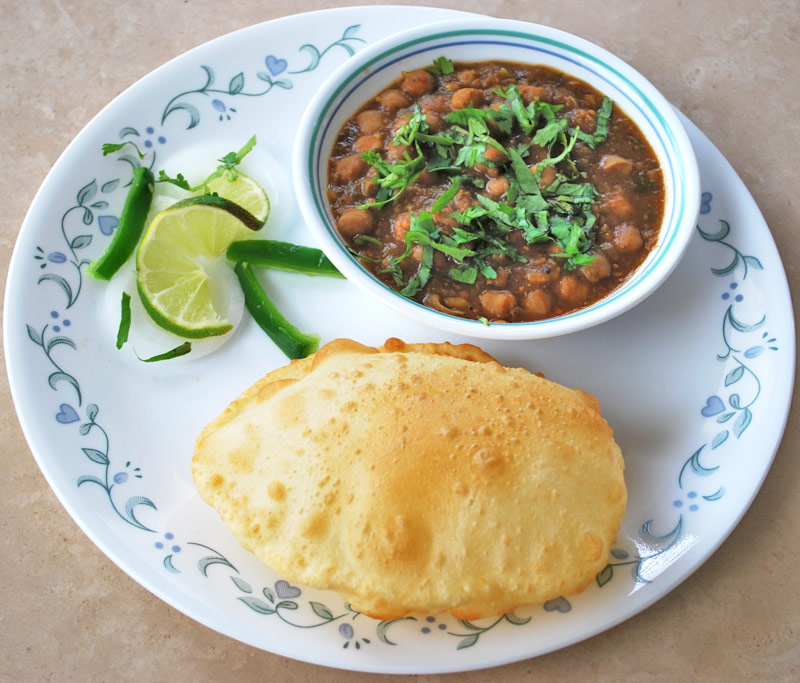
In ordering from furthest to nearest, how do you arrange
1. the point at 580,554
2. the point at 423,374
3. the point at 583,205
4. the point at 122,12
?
the point at 122,12 → the point at 583,205 → the point at 423,374 → the point at 580,554

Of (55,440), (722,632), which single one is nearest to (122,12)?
(55,440)

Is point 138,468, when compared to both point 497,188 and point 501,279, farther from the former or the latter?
point 497,188

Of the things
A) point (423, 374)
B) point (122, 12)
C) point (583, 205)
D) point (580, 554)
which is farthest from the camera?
point (122, 12)

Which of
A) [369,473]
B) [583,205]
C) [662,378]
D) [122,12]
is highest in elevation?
[122,12]

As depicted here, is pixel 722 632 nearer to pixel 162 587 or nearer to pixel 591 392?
pixel 591 392

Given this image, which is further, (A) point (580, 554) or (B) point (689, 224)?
(B) point (689, 224)

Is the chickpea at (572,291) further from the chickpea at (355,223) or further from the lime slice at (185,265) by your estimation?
the lime slice at (185,265)
